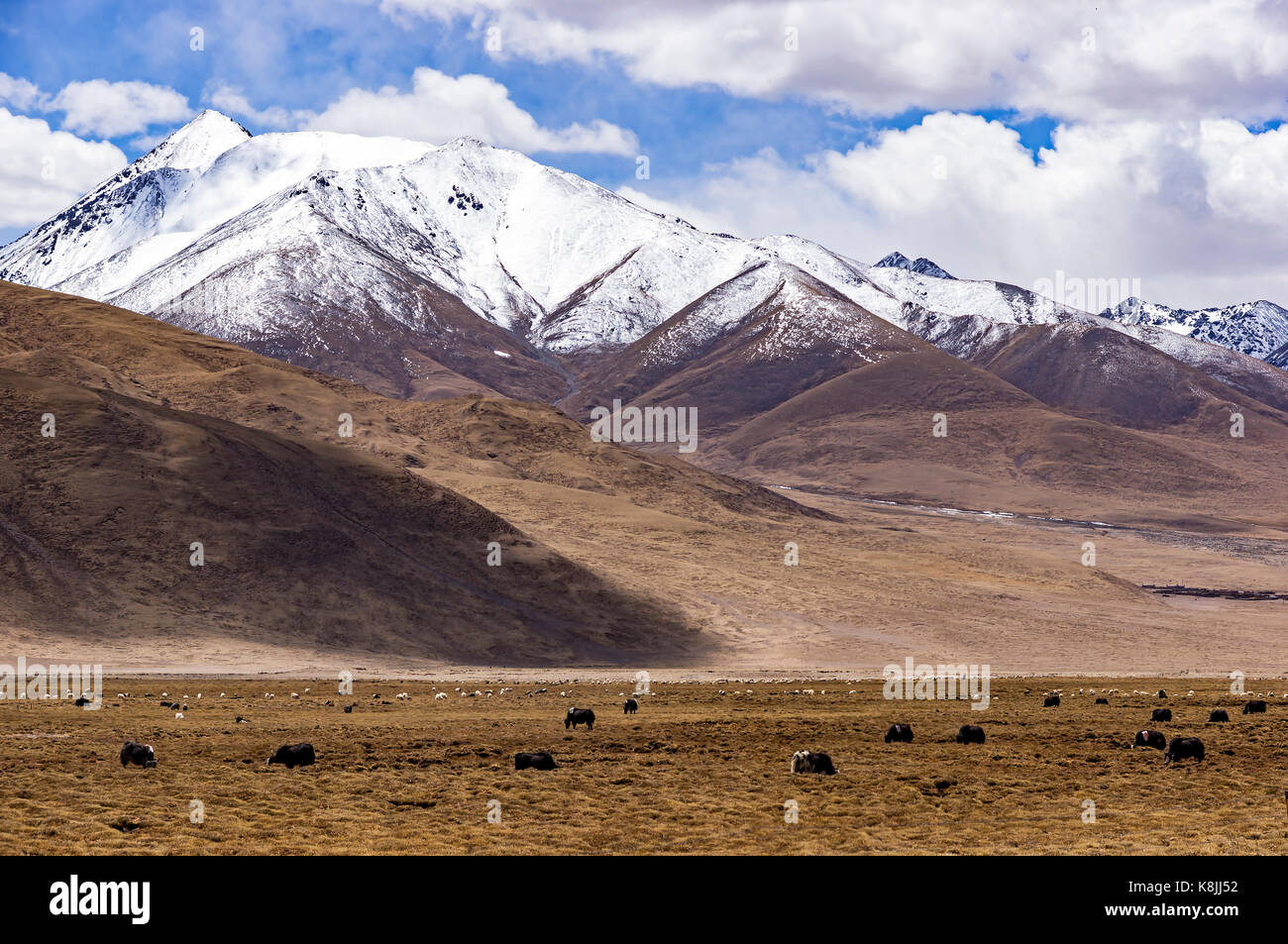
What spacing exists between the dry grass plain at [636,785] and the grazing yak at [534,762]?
1.18 feet

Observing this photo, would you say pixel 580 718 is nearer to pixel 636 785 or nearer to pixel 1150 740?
pixel 636 785

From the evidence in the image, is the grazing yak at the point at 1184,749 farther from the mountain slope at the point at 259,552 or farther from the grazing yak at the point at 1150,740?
the mountain slope at the point at 259,552

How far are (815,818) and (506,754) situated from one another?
966cm

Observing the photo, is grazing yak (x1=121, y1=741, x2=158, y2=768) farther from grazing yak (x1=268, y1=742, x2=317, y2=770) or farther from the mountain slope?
the mountain slope

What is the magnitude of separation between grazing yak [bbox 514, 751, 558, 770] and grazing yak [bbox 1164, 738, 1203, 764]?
1395 cm

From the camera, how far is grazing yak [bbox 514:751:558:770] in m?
27.3

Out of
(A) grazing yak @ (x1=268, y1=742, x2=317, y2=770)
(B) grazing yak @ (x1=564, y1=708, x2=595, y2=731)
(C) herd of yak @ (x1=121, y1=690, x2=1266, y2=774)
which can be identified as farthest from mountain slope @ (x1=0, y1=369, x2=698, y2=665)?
(A) grazing yak @ (x1=268, y1=742, x2=317, y2=770)

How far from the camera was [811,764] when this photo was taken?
27078 mm

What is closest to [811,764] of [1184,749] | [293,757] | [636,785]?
[636,785]

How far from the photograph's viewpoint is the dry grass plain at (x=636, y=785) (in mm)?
19547

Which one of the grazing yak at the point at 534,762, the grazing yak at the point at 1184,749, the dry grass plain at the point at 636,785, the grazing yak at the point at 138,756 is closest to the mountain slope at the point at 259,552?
the dry grass plain at the point at 636,785

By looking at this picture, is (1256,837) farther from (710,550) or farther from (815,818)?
(710,550)
